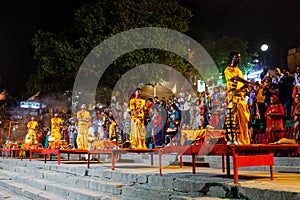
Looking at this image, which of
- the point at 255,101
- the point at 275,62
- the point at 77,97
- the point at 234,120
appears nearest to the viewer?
the point at 234,120

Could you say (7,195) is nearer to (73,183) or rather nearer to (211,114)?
(73,183)

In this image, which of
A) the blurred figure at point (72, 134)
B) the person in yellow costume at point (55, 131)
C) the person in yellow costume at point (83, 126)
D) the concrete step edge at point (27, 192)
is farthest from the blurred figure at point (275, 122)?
the blurred figure at point (72, 134)

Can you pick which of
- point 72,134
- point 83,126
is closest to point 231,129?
point 83,126

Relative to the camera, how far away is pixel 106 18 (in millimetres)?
15867

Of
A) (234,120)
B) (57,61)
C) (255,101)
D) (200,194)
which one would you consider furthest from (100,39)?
(200,194)

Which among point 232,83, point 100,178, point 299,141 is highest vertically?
point 232,83

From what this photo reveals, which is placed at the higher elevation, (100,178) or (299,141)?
(299,141)

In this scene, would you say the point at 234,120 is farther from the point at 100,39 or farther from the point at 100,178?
the point at 100,39

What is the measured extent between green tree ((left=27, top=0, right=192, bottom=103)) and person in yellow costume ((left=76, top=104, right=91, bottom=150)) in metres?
4.96

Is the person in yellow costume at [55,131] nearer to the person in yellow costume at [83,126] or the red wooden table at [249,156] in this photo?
the person in yellow costume at [83,126]

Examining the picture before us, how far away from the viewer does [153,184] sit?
17.2ft

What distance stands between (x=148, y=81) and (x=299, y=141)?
10.1m

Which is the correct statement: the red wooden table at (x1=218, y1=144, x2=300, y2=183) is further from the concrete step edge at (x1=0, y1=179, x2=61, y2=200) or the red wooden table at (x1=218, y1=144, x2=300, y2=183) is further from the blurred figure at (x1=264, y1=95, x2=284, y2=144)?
the concrete step edge at (x1=0, y1=179, x2=61, y2=200)

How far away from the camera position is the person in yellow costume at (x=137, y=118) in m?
8.59
